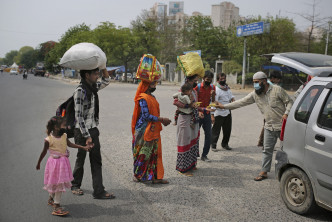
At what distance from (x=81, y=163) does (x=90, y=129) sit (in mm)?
534

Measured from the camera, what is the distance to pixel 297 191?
3.86 metres

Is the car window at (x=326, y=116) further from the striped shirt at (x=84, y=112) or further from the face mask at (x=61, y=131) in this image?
the face mask at (x=61, y=131)

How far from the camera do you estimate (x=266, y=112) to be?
497 centimetres

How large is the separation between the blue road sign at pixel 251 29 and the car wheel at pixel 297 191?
2799 centimetres

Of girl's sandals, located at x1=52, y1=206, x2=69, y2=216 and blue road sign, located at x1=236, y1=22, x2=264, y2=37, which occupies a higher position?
blue road sign, located at x1=236, y1=22, x2=264, y2=37

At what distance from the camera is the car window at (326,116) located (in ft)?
11.3

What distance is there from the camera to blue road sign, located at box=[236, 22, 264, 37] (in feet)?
97.6

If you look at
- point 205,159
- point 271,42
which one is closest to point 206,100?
point 205,159

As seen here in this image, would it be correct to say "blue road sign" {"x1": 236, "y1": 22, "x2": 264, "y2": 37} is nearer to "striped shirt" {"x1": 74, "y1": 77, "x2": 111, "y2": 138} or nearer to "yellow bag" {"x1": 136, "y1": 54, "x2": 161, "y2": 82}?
"yellow bag" {"x1": 136, "y1": 54, "x2": 161, "y2": 82}

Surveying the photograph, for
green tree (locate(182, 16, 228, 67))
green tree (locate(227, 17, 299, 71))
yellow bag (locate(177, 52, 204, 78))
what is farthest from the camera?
green tree (locate(182, 16, 228, 67))

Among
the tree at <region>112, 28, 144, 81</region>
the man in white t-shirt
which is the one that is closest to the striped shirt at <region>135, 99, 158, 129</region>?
the man in white t-shirt

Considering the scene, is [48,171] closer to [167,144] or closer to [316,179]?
[316,179]

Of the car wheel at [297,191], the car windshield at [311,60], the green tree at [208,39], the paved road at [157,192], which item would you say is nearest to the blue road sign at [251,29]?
the green tree at [208,39]

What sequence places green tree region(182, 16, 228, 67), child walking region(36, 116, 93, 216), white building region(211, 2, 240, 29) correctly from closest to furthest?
1. child walking region(36, 116, 93, 216)
2. green tree region(182, 16, 228, 67)
3. white building region(211, 2, 240, 29)
